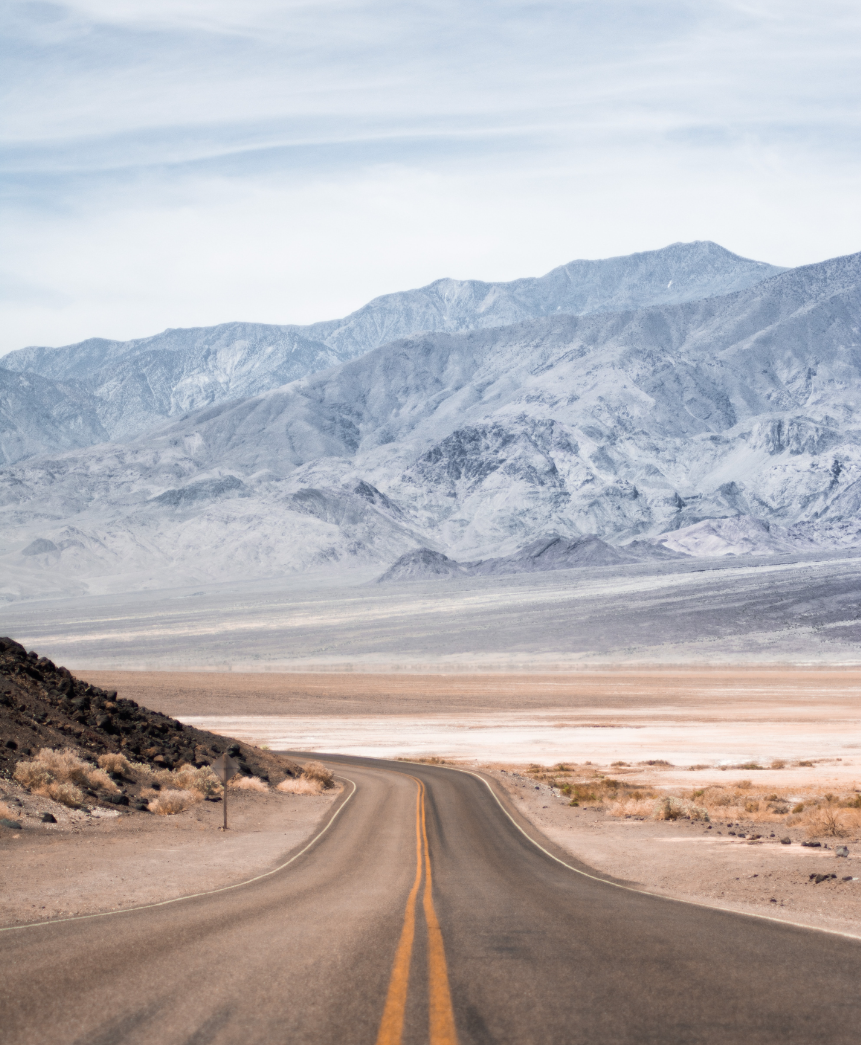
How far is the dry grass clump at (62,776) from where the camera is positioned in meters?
19.1

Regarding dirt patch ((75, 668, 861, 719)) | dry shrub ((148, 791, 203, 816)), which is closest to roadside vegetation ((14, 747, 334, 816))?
dry shrub ((148, 791, 203, 816))

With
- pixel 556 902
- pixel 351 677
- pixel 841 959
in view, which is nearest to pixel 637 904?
pixel 556 902

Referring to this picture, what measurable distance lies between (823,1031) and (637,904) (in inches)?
204

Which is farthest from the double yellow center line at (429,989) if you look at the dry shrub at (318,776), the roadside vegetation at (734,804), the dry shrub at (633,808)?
the dry shrub at (318,776)

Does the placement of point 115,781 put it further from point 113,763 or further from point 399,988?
point 399,988

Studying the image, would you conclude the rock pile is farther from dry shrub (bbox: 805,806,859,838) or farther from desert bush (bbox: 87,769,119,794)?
dry shrub (bbox: 805,806,859,838)

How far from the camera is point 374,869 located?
15000 mm

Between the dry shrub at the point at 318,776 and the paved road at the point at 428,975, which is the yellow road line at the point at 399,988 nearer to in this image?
the paved road at the point at 428,975

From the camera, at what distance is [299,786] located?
2953 cm

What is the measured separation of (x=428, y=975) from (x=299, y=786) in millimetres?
23721

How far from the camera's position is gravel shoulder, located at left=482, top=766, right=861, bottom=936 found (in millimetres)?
10869

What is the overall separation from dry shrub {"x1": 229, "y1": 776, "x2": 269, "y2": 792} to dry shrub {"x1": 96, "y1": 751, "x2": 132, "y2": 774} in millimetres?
3932

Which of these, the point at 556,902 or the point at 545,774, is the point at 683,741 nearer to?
the point at 545,774

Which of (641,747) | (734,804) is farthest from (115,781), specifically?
(641,747)
